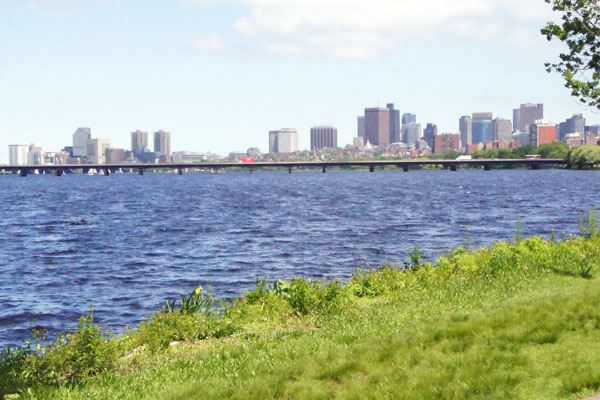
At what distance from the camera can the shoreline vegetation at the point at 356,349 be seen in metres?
11.1

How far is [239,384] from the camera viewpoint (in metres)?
11.8

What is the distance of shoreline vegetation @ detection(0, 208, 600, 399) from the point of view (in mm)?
11078

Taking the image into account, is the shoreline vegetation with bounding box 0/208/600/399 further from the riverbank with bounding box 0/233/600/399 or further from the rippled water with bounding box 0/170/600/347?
the rippled water with bounding box 0/170/600/347

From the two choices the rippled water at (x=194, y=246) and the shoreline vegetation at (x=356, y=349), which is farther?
the rippled water at (x=194, y=246)

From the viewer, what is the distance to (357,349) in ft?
43.2

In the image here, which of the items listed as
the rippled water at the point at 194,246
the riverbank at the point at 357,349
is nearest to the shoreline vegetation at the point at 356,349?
the riverbank at the point at 357,349

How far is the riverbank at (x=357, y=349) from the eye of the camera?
11094 mm

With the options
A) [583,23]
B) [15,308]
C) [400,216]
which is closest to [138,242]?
[15,308]

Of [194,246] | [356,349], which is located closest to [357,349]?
[356,349]

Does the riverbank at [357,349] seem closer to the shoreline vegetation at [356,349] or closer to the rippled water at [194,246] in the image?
the shoreline vegetation at [356,349]

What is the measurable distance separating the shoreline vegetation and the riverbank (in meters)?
0.03

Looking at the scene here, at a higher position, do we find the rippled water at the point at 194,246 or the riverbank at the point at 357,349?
the riverbank at the point at 357,349

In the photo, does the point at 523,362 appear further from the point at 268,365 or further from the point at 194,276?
the point at 194,276

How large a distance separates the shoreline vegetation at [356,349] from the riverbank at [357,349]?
0.03 meters
